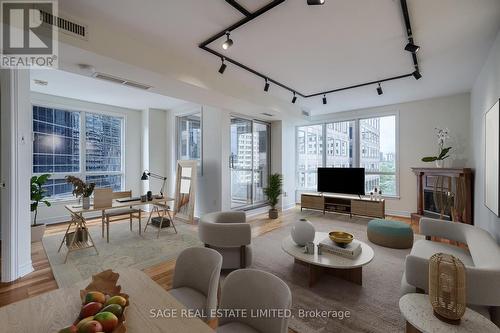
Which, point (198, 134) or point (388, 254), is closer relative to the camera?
point (388, 254)

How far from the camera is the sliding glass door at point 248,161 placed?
5.67 metres

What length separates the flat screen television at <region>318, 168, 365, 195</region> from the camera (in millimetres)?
5449

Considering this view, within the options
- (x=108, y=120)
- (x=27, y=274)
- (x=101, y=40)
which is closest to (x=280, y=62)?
(x=101, y=40)

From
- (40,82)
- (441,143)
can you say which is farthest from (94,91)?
(441,143)

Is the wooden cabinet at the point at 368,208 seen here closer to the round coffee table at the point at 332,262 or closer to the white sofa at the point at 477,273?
the white sofa at the point at 477,273

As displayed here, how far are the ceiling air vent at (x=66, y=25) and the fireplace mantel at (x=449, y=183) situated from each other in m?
6.01

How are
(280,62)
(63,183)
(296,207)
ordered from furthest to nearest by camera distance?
(296,207) < (63,183) < (280,62)

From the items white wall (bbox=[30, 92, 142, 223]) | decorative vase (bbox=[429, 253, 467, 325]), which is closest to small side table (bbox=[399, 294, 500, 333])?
decorative vase (bbox=[429, 253, 467, 325])

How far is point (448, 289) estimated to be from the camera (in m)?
1.37

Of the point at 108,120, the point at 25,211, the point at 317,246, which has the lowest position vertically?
the point at 317,246

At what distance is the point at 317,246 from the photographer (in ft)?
8.57

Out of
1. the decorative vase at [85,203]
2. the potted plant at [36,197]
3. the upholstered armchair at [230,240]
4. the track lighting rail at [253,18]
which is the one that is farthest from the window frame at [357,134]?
the potted plant at [36,197]

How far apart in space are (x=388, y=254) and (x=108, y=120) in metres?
6.83

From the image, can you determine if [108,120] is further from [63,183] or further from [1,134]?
[1,134]
